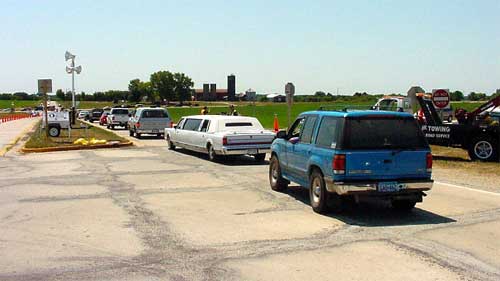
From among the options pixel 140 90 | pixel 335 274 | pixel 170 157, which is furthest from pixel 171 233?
pixel 140 90

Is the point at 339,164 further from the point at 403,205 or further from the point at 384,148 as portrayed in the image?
the point at 403,205

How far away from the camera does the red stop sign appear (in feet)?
69.7

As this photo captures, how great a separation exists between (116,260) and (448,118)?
2038 centimetres

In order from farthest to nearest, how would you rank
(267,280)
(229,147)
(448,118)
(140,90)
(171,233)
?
(140,90) → (448,118) → (229,147) → (171,233) → (267,280)

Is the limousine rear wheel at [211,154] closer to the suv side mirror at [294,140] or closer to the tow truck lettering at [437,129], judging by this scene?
the tow truck lettering at [437,129]

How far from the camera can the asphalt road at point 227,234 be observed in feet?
21.4

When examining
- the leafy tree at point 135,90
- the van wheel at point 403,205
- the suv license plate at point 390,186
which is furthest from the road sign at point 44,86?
the leafy tree at point 135,90

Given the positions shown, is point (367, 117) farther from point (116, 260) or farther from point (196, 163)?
point (196, 163)

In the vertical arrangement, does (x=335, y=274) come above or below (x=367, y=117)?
below

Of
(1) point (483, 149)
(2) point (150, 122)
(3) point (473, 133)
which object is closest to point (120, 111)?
(2) point (150, 122)

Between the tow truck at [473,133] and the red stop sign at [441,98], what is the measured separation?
1.69 metres

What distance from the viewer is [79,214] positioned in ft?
32.6

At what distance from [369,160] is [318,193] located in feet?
3.63

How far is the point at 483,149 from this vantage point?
1797cm
